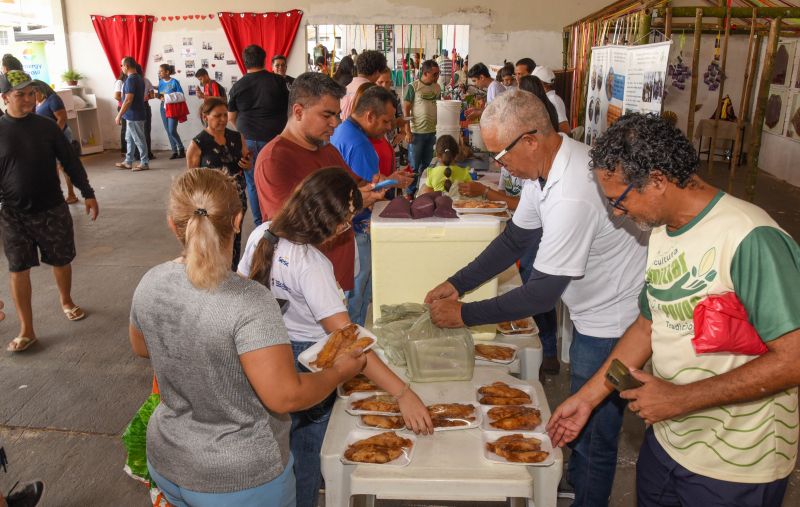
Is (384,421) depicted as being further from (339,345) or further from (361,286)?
(361,286)

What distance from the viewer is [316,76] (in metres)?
3.17

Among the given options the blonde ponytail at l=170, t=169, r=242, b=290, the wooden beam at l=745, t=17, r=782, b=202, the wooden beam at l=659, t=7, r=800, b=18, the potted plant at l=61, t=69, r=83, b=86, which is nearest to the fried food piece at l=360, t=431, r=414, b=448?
the blonde ponytail at l=170, t=169, r=242, b=290

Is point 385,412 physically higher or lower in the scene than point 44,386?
higher

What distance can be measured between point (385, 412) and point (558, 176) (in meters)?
0.99

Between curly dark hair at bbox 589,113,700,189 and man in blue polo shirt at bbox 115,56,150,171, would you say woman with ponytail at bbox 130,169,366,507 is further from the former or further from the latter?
man in blue polo shirt at bbox 115,56,150,171

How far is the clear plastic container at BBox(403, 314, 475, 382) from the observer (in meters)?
2.33

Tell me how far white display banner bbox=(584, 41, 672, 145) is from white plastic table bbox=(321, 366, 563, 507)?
2003mm

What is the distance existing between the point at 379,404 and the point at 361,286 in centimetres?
179

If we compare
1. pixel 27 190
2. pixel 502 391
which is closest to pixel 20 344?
pixel 27 190

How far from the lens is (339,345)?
2.00 m

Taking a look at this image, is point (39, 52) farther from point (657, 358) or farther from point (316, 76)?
point (657, 358)

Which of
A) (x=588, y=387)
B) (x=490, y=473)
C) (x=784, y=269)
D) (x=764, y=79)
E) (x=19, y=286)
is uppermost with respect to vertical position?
(x=764, y=79)

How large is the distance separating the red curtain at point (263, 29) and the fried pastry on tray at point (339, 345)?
1144 cm

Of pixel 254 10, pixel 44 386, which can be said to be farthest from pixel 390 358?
pixel 254 10
